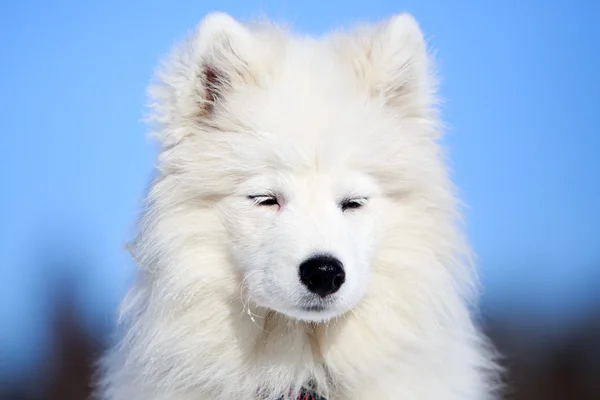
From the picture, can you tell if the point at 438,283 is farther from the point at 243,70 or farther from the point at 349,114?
the point at 243,70

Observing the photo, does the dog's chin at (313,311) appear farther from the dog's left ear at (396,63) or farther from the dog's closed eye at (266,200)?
the dog's left ear at (396,63)

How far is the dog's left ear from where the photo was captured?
174 inches

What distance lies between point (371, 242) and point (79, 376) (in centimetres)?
1110

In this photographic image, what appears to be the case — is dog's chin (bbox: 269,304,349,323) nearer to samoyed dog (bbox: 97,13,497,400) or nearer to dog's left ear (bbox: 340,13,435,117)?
samoyed dog (bbox: 97,13,497,400)

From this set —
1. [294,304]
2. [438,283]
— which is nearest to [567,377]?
[438,283]

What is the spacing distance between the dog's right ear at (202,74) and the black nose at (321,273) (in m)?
1.36

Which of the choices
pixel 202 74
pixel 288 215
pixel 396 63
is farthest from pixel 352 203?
pixel 202 74

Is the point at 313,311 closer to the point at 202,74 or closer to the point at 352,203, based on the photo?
the point at 352,203

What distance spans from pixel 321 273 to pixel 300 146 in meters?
0.81

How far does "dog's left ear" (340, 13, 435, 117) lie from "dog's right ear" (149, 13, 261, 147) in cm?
70

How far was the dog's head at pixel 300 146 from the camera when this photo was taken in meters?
3.84

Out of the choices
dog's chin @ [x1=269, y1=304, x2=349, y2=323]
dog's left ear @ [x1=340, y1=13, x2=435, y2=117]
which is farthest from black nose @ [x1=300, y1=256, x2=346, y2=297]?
dog's left ear @ [x1=340, y1=13, x2=435, y2=117]

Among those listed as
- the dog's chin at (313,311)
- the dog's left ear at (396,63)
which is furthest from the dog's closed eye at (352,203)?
the dog's left ear at (396,63)

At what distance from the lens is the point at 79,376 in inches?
536
